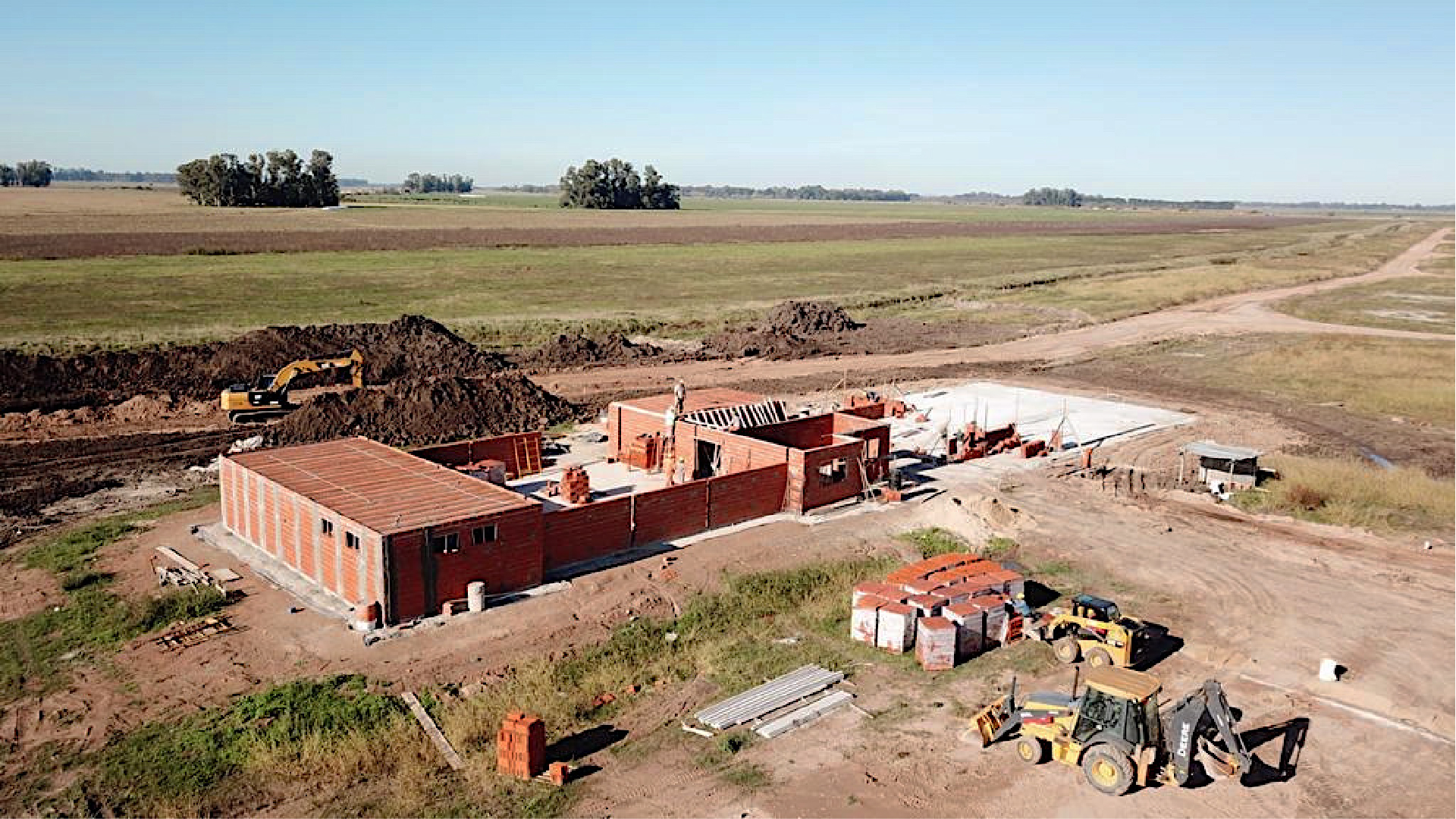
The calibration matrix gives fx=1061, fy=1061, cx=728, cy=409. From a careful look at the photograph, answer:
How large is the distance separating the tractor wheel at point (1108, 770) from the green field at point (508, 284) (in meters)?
43.3

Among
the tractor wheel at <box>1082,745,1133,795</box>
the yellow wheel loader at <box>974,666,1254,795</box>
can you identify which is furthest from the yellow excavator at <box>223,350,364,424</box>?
the tractor wheel at <box>1082,745,1133,795</box>

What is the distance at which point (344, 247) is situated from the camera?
9794 cm

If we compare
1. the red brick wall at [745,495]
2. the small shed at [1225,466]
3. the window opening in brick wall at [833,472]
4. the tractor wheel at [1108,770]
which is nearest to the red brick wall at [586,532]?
the red brick wall at [745,495]

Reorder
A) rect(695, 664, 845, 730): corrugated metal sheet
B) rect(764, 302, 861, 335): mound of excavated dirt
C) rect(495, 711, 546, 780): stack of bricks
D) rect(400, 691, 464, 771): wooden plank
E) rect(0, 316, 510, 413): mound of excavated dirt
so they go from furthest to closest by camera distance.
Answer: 1. rect(764, 302, 861, 335): mound of excavated dirt
2. rect(0, 316, 510, 413): mound of excavated dirt
3. rect(695, 664, 845, 730): corrugated metal sheet
4. rect(400, 691, 464, 771): wooden plank
5. rect(495, 711, 546, 780): stack of bricks

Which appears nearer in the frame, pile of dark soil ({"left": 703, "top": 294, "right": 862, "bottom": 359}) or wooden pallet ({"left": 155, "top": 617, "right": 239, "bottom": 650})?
wooden pallet ({"left": 155, "top": 617, "right": 239, "bottom": 650})

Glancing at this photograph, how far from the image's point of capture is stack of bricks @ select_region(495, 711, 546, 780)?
15.2 meters

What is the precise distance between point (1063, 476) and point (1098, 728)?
18.6 metres

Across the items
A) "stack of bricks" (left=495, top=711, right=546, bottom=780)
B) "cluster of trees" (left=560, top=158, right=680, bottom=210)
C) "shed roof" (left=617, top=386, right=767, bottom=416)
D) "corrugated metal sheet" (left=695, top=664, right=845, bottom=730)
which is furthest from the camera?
"cluster of trees" (left=560, top=158, right=680, bottom=210)

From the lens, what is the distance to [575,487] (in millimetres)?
28266

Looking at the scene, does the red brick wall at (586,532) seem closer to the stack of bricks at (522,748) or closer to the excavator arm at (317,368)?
the stack of bricks at (522,748)

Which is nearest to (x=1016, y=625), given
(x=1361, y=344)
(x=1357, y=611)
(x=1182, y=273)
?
(x=1357, y=611)

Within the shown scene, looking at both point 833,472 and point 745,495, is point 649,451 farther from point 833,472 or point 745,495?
point 833,472

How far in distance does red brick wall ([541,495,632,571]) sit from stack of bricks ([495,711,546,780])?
25.1ft

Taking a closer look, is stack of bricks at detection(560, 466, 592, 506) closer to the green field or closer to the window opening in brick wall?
the window opening in brick wall
